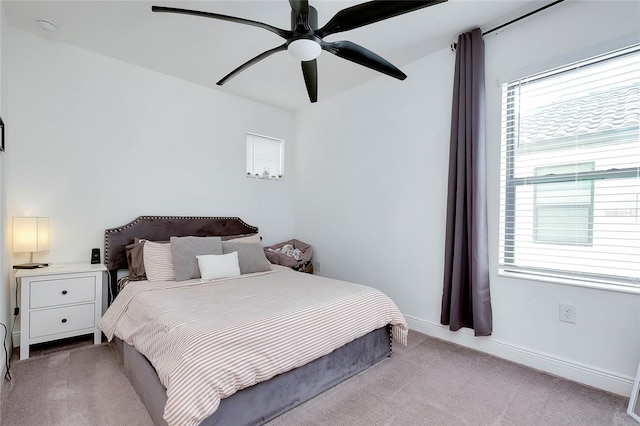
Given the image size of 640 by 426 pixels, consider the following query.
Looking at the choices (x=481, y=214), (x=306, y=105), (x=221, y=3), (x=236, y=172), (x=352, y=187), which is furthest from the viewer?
(x=306, y=105)

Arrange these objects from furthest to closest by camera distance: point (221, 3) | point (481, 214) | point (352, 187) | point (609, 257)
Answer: point (352, 187) < point (481, 214) < point (221, 3) < point (609, 257)

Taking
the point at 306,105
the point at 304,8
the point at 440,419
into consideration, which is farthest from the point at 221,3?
the point at 440,419

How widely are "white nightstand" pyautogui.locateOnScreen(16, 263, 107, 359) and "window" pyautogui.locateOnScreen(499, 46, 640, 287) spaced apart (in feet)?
11.4

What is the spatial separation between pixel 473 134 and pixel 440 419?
2086 mm

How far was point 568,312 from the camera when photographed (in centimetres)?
221

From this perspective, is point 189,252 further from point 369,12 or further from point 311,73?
point 369,12

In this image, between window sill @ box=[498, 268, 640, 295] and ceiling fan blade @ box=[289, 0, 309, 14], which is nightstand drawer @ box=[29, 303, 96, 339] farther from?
window sill @ box=[498, 268, 640, 295]

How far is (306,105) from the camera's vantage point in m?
4.42

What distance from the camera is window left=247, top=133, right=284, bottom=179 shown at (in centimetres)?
426

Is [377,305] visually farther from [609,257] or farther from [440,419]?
[609,257]

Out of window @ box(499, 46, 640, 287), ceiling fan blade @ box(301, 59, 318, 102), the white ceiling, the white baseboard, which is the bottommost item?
the white baseboard

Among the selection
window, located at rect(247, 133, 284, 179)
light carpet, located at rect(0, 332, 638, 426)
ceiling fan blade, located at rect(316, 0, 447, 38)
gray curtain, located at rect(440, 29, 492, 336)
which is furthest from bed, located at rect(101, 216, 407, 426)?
window, located at rect(247, 133, 284, 179)

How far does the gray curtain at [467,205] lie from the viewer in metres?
2.53

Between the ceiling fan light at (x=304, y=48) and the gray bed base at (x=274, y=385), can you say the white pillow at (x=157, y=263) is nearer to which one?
the gray bed base at (x=274, y=385)
